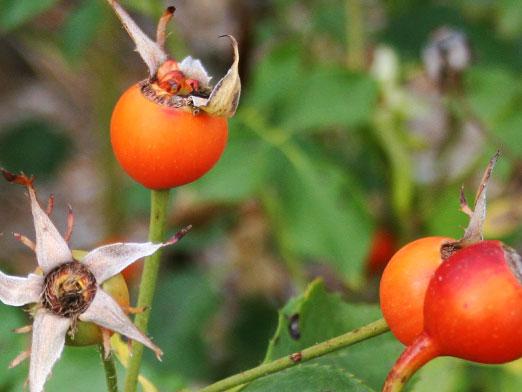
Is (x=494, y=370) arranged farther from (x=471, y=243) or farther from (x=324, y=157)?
(x=471, y=243)

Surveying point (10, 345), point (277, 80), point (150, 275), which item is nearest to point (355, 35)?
point (277, 80)

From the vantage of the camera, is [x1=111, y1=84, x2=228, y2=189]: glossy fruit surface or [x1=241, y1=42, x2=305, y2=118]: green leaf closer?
[x1=111, y1=84, x2=228, y2=189]: glossy fruit surface

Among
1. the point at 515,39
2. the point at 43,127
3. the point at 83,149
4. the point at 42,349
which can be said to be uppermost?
the point at 42,349

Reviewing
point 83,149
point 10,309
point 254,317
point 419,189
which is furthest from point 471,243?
point 83,149

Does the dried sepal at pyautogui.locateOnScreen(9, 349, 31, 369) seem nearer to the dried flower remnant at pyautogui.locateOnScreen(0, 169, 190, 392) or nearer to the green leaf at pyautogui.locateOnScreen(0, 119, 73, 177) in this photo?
the dried flower remnant at pyautogui.locateOnScreen(0, 169, 190, 392)

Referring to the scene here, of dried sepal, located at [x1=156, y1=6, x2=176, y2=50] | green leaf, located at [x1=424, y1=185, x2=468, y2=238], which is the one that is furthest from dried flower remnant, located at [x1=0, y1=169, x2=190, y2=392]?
green leaf, located at [x1=424, y1=185, x2=468, y2=238]

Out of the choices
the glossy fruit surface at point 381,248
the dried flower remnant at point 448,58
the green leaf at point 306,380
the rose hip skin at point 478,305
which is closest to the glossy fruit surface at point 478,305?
the rose hip skin at point 478,305
